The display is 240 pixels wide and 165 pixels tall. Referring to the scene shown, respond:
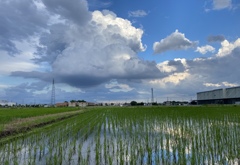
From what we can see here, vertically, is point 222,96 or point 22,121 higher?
point 222,96

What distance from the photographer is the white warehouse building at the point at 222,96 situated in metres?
61.7

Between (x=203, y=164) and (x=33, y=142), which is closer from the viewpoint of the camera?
(x=203, y=164)

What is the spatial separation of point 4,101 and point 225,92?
10431 centimetres

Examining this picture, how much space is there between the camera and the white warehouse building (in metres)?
61.7

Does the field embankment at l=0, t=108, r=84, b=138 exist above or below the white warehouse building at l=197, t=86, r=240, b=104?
below

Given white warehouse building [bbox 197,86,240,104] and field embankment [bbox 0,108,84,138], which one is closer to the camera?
field embankment [bbox 0,108,84,138]

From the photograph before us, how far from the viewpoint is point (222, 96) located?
223 feet

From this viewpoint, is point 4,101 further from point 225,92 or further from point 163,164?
point 163,164

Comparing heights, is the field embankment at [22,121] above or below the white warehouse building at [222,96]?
below

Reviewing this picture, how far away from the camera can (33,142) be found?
9.89m

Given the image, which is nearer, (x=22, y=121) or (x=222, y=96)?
(x=22, y=121)

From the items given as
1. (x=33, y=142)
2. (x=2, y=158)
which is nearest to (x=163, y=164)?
(x=2, y=158)

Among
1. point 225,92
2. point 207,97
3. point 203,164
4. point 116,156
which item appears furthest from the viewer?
point 207,97

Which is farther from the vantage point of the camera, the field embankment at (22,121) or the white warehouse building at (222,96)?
the white warehouse building at (222,96)
